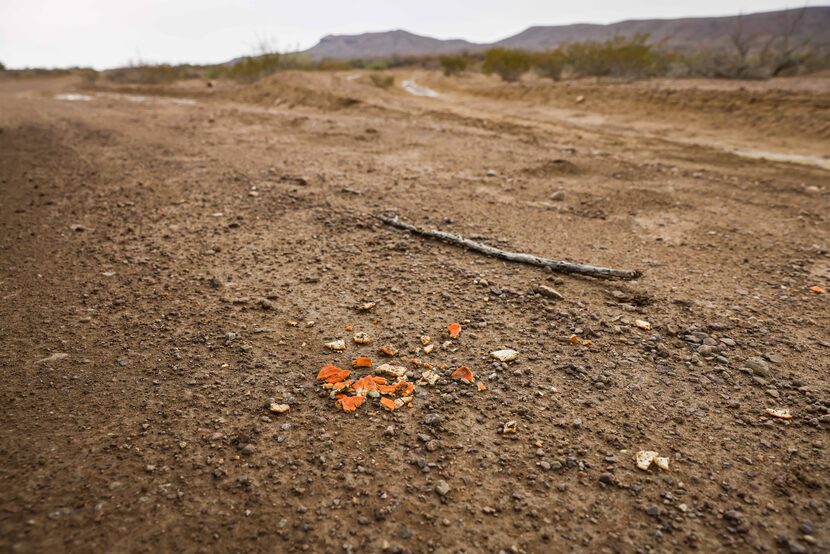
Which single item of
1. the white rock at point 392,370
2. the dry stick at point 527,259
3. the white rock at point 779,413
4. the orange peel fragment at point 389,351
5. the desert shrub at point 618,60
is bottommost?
the white rock at point 779,413

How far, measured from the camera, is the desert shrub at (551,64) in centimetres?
1838

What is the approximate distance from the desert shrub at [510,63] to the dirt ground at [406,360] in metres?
16.2

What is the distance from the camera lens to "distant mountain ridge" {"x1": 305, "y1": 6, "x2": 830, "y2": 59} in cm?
5409

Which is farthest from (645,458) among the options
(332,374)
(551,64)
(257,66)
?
(257,66)

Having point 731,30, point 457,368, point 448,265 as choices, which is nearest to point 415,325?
point 457,368

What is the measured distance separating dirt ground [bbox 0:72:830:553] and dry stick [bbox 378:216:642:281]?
3.3 inches

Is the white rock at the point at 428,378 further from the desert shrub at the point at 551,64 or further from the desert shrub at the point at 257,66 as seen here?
the desert shrub at the point at 257,66

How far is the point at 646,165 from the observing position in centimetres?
588

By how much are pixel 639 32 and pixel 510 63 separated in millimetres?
30250

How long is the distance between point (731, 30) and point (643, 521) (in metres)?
88.0

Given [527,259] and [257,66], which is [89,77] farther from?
[527,259]

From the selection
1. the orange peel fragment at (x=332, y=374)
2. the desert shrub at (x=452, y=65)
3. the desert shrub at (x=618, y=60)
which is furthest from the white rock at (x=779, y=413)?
the desert shrub at (x=452, y=65)

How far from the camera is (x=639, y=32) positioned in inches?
1629

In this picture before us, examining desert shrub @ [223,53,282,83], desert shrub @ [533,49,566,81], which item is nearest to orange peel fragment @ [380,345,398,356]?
desert shrub @ [533,49,566,81]
